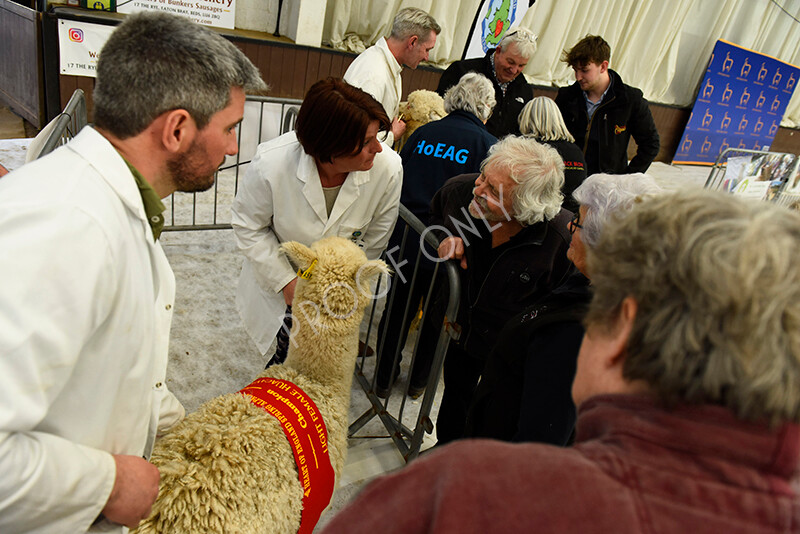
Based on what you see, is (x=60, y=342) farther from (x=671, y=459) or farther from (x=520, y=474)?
(x=671, y=459)

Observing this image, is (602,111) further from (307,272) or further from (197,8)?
(197,8)

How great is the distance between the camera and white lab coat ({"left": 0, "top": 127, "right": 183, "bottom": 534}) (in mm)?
767

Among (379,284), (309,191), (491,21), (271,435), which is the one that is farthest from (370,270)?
(491,21)

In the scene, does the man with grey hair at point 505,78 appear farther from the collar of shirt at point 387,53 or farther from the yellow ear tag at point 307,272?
the yellow ear tag at point 307,272

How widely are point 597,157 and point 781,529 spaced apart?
3625mm

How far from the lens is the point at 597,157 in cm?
371

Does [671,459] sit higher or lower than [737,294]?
lower

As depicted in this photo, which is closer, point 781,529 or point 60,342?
point 781,529

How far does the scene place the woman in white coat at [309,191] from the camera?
1.92 metres

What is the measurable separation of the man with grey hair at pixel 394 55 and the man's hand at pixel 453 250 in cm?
172

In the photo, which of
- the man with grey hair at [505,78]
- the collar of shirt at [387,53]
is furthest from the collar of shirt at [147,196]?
the man with grey hair at [505,78]

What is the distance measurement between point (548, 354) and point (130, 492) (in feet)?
3.53

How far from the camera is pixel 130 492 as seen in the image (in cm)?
99

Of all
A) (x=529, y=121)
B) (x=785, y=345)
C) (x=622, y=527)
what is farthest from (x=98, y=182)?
(x=529, y=121)
